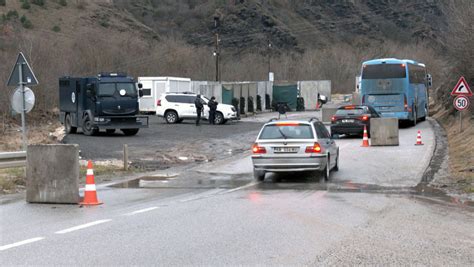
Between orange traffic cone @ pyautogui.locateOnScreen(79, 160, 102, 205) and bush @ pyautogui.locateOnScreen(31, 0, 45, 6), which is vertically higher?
bush @ pyautogui.locateOnScreen(31, 0, 45, 6)

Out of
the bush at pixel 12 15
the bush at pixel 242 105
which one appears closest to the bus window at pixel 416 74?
the bush at pixel 242 105

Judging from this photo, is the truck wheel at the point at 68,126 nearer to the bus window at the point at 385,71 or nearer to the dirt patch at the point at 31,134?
the dirt patch at the point at 31,134

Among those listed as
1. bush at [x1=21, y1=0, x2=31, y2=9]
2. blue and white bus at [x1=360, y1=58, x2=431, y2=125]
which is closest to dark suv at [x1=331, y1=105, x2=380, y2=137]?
blue and white bus at [x1=360, y1=58, x2=431, y2=125]

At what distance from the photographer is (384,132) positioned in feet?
90.1

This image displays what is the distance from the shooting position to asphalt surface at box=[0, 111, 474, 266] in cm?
823

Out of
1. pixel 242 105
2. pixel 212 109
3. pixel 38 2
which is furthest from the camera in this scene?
pixel 38 2

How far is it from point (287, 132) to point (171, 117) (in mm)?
25959

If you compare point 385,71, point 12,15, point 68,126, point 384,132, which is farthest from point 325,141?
point 12,15

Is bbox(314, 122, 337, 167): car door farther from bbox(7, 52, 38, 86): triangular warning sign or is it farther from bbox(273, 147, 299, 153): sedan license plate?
bbox(7, 52, 38, 86): triangular warning sign

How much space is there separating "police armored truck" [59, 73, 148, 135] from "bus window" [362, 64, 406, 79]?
13.0m

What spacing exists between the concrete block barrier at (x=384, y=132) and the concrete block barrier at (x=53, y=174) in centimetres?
1660

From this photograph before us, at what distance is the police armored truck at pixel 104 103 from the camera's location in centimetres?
3170

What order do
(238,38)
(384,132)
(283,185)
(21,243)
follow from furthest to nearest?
(238,38)
(384,132)
(283,185)
(21,243)

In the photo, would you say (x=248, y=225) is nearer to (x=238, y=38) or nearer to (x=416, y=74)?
(x=416, y=74)
